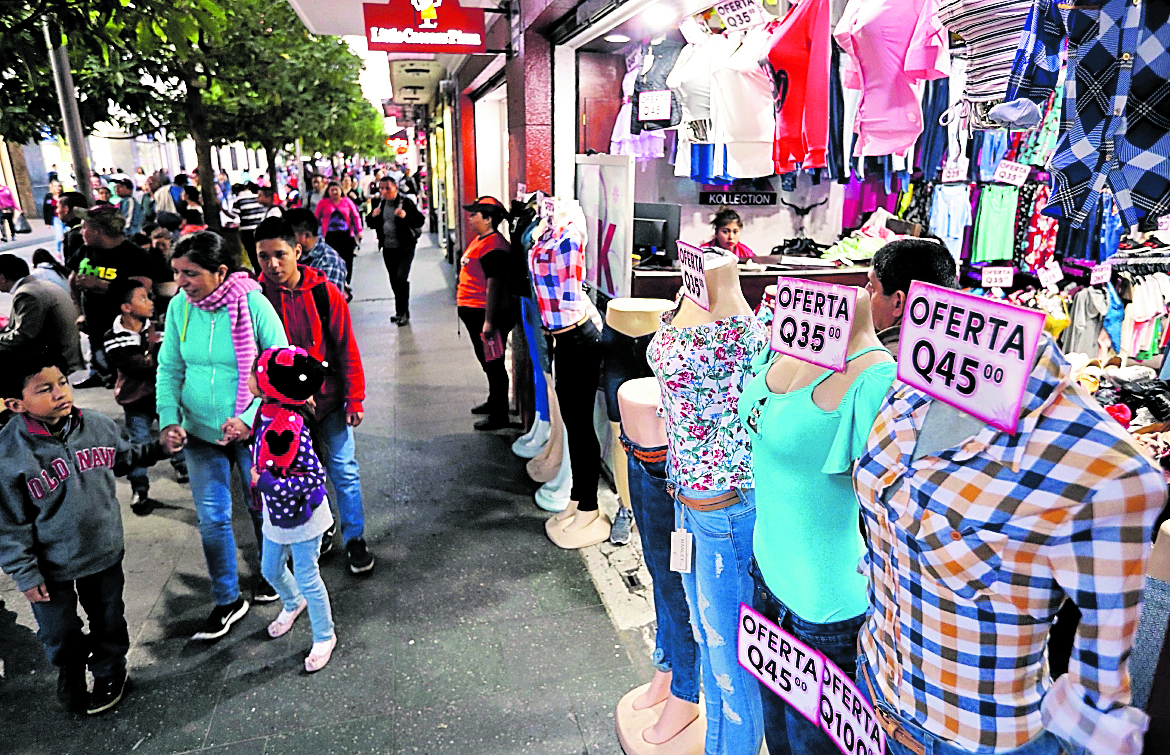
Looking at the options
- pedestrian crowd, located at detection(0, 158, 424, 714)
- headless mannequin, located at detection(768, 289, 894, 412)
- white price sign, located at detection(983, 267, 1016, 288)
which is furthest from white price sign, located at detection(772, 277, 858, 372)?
white price sign, located at detection(983, 267, 1016, 288)

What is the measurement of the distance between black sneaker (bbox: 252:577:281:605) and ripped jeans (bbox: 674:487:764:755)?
7.25 feet

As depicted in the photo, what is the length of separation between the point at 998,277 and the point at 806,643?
4.27m

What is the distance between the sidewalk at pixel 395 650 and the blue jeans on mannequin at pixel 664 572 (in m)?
0.42

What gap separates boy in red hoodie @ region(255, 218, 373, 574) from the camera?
3.29m

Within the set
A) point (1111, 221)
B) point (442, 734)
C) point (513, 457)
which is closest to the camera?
point (442, 734)

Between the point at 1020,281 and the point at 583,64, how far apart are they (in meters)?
3.47

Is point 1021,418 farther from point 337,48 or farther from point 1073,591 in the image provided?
point 337,48

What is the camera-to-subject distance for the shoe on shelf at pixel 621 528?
3770 millimetres

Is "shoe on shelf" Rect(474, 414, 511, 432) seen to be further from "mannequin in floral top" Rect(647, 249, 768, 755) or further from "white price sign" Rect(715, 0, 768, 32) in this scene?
"mannequin in floral top" Rect(647, 249, 768, 755)

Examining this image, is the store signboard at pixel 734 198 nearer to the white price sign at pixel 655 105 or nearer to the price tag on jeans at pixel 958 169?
the price tag on jeans at pixel 958 169

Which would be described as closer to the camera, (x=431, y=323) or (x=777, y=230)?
(x=777, y=230)

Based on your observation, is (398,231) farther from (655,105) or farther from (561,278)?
(561,278)

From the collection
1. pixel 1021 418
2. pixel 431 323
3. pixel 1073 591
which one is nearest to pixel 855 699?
pixel 1073 591

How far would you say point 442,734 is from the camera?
2.53 meters
